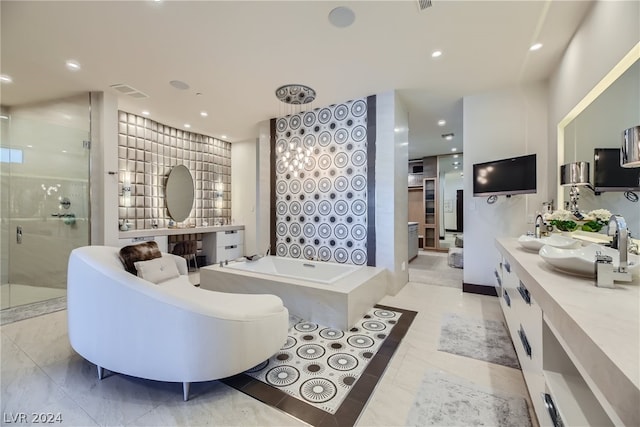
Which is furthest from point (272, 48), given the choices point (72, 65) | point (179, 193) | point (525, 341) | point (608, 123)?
point (179, 193)

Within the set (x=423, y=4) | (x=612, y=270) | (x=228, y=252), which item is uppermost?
(x=423, y=4)

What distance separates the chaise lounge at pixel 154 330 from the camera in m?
1.52

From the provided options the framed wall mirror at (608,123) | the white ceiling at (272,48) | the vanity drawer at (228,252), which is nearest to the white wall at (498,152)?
the white ceiling at (272,48)

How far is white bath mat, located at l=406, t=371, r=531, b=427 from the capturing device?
56.4 inches

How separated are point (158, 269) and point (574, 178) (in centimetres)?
408

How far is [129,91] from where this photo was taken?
3527mm

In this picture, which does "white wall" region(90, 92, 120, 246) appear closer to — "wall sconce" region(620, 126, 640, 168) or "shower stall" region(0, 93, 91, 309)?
"shower stall" region(0, 93, 91, 309)

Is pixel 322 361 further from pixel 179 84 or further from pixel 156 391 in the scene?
pixel 179 84

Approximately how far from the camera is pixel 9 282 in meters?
3.75

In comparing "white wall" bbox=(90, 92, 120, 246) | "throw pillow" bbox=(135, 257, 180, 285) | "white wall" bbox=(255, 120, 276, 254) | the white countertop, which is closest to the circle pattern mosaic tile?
the white countertop

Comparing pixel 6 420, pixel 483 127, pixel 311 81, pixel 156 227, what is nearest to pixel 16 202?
pixel 156 227

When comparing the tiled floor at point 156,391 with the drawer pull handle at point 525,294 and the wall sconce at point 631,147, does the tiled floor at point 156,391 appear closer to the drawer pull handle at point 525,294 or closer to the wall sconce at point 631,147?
the drawer pull handle at point 525,294

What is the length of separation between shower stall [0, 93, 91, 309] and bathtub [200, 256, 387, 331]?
2263 millimetres

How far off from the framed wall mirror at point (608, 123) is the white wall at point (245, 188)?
5.14 meters
